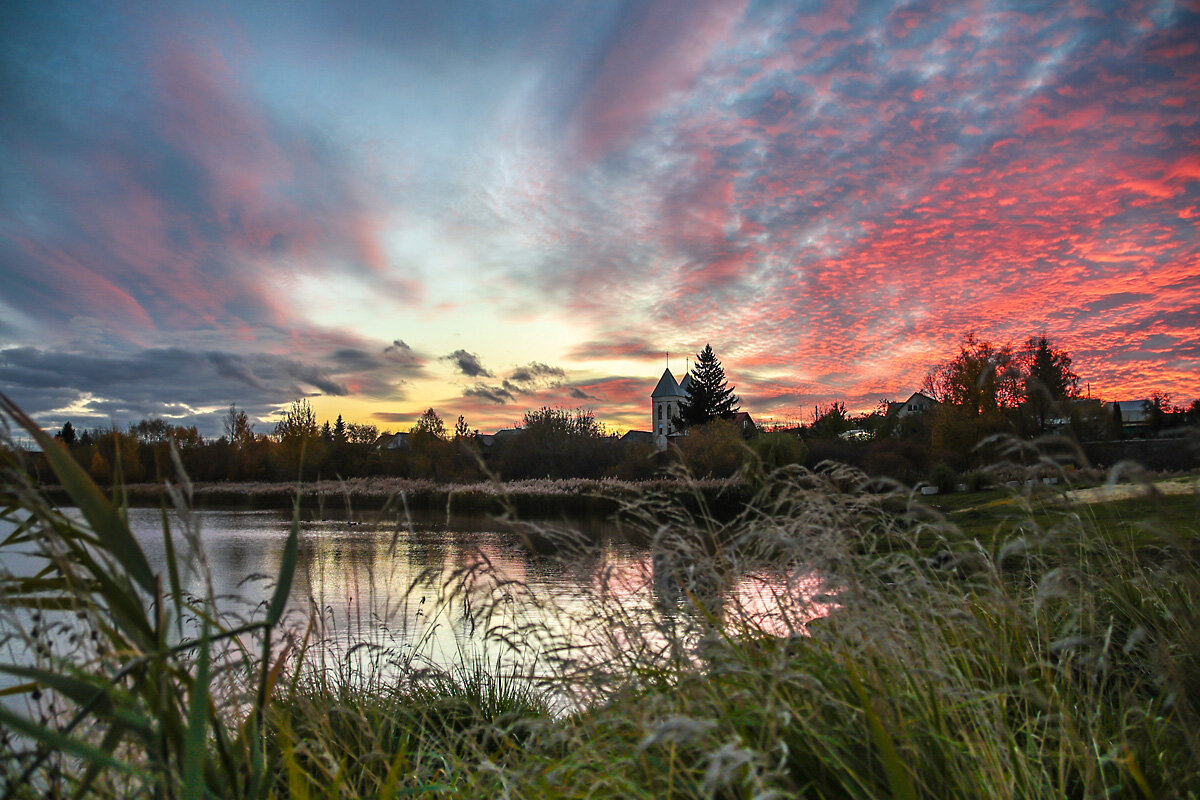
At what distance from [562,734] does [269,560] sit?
11470 millimetres

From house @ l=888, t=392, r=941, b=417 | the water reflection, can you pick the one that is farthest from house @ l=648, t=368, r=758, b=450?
the water reflection

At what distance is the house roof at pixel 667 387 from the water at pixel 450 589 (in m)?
57.2

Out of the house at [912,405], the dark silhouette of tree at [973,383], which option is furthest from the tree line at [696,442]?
the house at [912,405]

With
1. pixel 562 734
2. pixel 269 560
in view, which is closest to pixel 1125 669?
pixel 562 734

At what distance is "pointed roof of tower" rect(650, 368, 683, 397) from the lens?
76562 millimetres

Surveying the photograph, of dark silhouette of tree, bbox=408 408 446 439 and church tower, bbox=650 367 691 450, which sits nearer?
dark silhouette of tree, bbox=408 408 446 439

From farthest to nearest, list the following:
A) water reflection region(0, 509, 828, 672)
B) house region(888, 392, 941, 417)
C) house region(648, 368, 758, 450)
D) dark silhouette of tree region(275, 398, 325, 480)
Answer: house region(648, 368, 758, 450) < house region(888, 392, 941, 417) < dark silhouette of tree region(275, 398, 325, 480) < water reflection region(0, 509, 828, 672)

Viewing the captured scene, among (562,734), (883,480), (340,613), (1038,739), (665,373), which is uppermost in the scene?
(665,373)

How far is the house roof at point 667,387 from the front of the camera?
7656 centimetres

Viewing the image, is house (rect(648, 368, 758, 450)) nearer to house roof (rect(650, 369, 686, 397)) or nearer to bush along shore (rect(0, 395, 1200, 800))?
house roof (rect(650, 369, 686, 397))

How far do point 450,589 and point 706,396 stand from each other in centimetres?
3852

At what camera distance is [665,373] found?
7869 centimetres

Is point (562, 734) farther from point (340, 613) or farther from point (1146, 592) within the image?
point (340, 613)

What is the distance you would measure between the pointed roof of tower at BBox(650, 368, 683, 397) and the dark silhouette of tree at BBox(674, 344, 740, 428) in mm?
27778
